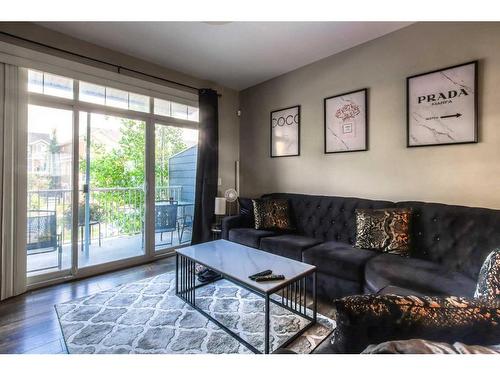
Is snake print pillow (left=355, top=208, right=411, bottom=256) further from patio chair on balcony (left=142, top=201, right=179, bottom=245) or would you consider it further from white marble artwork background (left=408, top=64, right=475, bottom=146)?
patio chair on balcony (left=142, top=201, right=179, bottom=245)

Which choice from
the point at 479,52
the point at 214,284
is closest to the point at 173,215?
the point at 214,284

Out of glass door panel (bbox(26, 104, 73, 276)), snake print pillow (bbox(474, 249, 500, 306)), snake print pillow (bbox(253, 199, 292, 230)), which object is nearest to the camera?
snake print pillow (bbox(474, 249, 500, 306))

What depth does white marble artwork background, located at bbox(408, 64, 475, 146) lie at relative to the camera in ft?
6.84

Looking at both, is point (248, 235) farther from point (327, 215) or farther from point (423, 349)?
point (423, 349)

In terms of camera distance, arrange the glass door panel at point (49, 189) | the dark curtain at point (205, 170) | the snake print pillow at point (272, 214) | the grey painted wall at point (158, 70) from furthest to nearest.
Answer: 1. the dark curtain at point (205, 170)
2. the snake print pillow at point (272, 214)
3. the glass door panel at point (49, 189)
4. the grey painted wall at point (158, 70)

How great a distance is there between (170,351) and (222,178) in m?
2.75

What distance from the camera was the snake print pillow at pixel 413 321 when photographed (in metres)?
0.78

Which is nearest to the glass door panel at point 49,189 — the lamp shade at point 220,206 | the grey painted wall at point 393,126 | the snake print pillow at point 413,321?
the lamp shade at point 220,206

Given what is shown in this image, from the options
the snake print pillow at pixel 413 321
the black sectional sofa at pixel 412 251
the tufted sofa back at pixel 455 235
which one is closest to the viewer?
the snake print pillow at pixel 413 321

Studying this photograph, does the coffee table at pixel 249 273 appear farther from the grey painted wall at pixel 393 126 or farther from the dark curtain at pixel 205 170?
the grey painted wall at pixel 393 126

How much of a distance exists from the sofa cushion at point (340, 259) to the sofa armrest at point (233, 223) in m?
1.13

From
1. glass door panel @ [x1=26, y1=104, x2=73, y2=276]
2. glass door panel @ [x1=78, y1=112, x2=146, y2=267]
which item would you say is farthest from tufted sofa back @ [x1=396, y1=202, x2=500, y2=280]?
glass door panel @ [x1=26, y1=104, x2=73, y2=276]

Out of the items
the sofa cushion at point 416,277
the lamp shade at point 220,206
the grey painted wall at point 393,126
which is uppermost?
the grey painted wall at point 393,126
